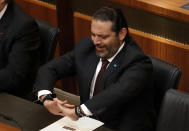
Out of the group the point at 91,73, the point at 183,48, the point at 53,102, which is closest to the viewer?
the point at 53,102

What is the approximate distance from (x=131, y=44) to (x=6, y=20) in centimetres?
109

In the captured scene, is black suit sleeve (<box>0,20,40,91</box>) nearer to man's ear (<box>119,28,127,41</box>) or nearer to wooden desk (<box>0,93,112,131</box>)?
wooden desk (<box>0,93,112,131</box>)

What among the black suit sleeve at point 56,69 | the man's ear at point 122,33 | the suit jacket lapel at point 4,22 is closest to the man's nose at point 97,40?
the man's ear at point 122,33

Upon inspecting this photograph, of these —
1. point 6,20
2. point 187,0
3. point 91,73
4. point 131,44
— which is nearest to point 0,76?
point 6,20

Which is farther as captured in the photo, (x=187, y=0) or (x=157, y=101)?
(x=187, y=0)

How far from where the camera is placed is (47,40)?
12.2 feet

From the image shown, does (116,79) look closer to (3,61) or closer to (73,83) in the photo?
(3,61)

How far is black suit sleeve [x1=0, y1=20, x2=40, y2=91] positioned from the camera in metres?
3.72

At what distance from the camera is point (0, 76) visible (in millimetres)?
3701

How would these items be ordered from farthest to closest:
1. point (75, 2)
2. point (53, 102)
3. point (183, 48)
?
point (75, 2), point (183, 48), point (53, 102)

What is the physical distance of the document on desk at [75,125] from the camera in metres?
2.93

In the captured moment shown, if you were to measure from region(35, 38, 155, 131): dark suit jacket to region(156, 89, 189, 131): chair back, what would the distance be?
22cm

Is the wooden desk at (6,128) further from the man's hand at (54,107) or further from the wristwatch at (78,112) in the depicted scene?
→ the wristwatch at (78,112)

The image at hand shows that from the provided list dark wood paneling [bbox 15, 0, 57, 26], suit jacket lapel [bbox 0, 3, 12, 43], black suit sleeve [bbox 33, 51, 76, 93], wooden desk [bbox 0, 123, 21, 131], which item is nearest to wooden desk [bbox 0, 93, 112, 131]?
wooden desk [bbox 0, 123, 21, 131]
